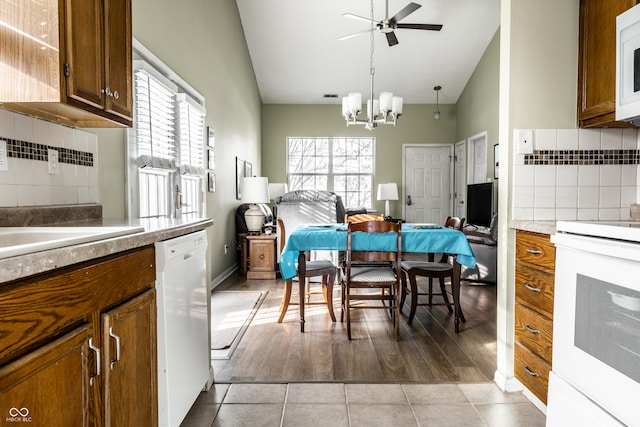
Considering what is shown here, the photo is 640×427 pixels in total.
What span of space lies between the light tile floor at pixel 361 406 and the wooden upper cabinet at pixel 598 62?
59.5 inches

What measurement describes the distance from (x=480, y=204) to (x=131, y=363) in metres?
5.93

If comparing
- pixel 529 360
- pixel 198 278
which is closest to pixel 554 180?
pixel 529 360

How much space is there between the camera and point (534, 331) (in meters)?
2.08

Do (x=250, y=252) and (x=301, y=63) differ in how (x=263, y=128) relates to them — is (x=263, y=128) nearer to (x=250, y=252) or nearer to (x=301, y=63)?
(x=301, y=63)

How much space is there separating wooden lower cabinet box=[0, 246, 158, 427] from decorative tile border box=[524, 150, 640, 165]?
2023 millimetres

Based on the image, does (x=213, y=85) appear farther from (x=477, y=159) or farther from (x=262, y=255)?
Result: (x=477, y=159)

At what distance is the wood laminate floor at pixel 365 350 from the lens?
8.15 ft

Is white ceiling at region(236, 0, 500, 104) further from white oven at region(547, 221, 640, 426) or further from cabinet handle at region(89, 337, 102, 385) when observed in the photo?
cabinet handle at region(89, 337, 102, 385)

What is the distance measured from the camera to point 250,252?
5.38m

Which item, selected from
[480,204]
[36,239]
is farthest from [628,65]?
[480,204]

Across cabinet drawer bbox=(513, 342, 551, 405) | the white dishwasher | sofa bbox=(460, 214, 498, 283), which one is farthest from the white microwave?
sofa bbox=(460, 214, 498, 283)

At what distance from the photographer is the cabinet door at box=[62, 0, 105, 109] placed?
1492 mm

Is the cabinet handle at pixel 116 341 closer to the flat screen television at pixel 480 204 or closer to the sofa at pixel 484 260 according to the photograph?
the sofa at pixel 484 260

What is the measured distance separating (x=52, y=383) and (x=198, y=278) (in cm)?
103
